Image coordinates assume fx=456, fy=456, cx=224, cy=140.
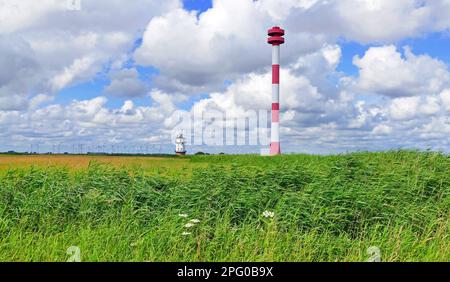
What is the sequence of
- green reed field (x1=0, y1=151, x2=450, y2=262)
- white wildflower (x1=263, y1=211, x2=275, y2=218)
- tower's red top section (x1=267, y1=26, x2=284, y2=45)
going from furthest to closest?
tower's red top section (x1=267, y1=26, x2=284, y2=45), white wildflower (x1=263, y1=211, x2=275, y2=218), green reed field (x1=0, y1=151, x2=450, y2=262)

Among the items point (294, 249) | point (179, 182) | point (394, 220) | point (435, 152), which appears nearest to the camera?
point (294, 249)

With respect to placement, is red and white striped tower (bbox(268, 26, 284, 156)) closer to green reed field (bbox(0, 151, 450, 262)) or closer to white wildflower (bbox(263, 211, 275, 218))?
green reed field (bbox(0, 151, 450, 262))

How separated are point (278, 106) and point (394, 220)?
30246mm

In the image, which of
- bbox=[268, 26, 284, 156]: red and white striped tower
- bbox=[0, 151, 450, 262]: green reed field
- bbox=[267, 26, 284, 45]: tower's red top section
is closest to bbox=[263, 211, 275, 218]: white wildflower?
bbox=[0, 151, 450, 262]: green reed field

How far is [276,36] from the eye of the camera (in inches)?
1614

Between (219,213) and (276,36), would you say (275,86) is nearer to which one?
(276,36)

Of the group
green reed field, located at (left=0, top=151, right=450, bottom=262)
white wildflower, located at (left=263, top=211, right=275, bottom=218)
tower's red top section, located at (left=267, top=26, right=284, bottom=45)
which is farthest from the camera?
tower's red top section, located at (left=267, top=26, right=284, bottom=45)

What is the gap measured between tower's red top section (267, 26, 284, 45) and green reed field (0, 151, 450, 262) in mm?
29081

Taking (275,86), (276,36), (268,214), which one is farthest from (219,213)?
(276,36)

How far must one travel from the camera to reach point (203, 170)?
11758 mm

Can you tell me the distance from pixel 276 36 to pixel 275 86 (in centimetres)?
485

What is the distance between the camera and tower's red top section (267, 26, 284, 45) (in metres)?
40.7
